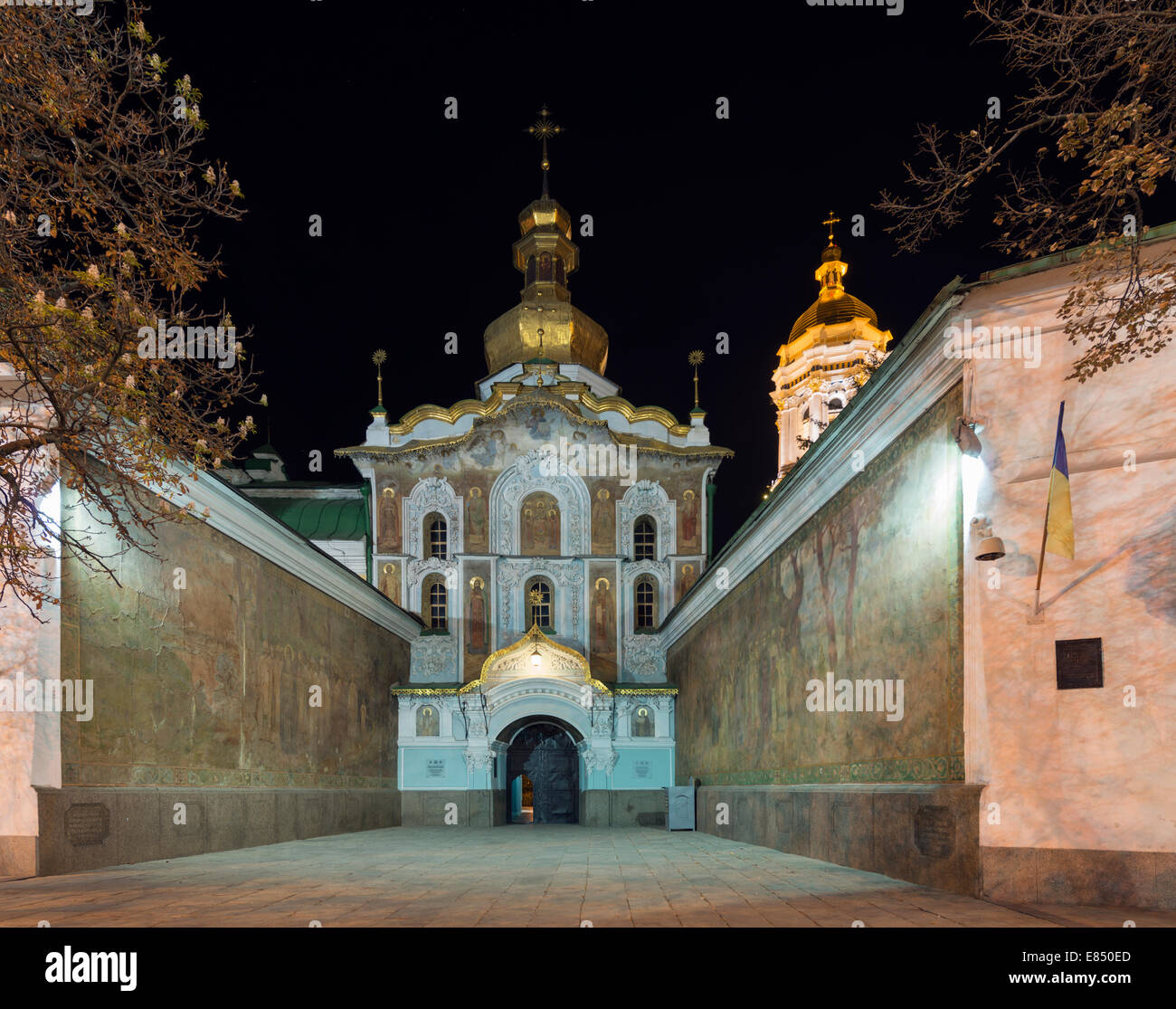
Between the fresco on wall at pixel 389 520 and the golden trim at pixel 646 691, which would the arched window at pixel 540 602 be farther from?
the fresco on wall at pixel 389 520

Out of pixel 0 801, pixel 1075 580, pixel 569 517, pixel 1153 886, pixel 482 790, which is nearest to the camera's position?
pixel 1153 886

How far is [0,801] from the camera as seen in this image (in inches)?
388

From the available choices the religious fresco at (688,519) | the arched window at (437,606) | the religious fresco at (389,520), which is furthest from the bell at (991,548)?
the religious fresco at (389,520)

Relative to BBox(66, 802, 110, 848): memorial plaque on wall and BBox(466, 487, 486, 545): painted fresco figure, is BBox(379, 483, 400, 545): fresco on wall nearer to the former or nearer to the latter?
BBox(466, 487, 486, 545): painted fresco figure

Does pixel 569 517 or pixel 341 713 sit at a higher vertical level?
pixel 569 517

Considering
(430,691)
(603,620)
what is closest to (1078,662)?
(603,620)

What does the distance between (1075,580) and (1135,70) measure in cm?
365

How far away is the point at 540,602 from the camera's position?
27.2m

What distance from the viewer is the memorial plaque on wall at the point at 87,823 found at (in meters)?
10.3

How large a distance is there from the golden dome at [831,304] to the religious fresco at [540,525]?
62.9 ft

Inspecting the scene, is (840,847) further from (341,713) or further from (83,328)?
(341,713)

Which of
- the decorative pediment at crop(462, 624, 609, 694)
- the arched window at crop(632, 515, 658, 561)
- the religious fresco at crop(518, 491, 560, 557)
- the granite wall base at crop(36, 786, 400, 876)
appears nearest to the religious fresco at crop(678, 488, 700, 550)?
the arched window at crop(632, 515, 658, 561)

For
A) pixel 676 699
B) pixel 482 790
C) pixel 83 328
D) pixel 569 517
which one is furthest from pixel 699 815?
pixel 83 328

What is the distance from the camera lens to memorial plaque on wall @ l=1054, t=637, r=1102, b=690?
7723 millimetres
